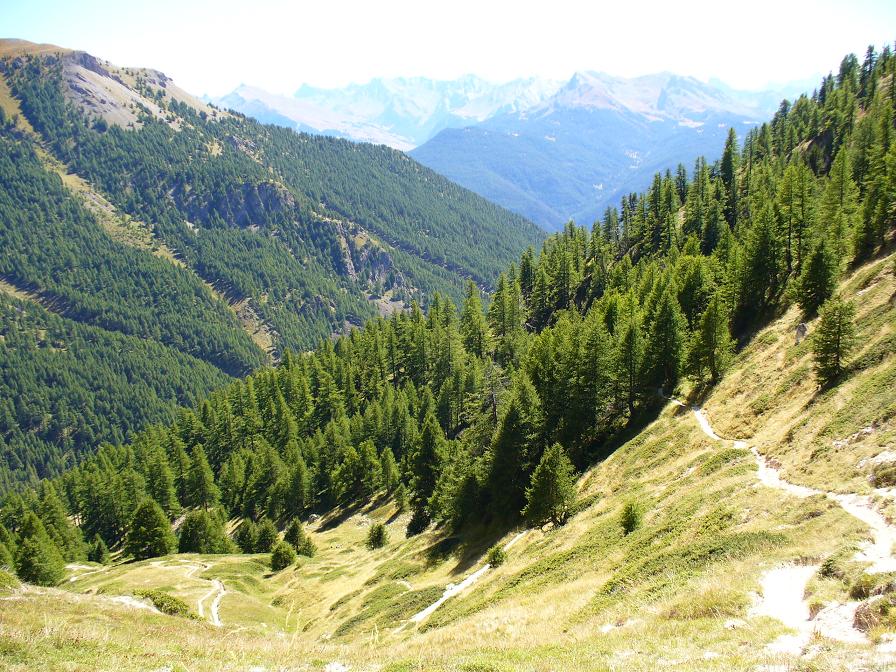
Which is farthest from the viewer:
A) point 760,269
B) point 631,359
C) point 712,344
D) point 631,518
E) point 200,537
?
point 200,537

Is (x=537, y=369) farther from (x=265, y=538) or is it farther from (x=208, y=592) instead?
(x=265, y=538)

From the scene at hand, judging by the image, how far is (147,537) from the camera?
79.1 m

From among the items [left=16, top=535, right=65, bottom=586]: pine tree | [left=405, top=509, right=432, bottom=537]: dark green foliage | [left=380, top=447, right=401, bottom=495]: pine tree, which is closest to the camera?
[left=16, top=535, right=65, bottom=586]: pine tree

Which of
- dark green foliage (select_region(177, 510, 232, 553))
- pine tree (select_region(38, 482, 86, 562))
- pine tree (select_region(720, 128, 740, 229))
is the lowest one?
pine tree (select_region(38, 482, 86, 562))

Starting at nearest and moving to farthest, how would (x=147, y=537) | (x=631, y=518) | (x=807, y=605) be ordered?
(x=807, y=605)
(x=631, y=518)
(x=147, y=537)

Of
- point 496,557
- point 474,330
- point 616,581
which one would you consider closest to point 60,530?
point 474,330

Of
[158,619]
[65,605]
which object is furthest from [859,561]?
[65,605]

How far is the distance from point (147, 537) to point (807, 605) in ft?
282

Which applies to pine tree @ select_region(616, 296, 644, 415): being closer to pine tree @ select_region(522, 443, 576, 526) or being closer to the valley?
the valley

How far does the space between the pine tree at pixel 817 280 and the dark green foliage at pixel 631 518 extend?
114 ft

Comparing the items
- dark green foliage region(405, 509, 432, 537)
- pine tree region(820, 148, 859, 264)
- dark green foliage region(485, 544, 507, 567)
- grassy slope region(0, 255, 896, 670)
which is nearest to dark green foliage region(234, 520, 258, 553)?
grassy slope region(0, 255, 896, 670)

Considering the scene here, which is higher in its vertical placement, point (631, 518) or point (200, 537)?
point (631, 518)

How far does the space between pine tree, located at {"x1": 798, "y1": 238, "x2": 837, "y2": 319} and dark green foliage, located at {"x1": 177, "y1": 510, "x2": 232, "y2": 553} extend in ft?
278

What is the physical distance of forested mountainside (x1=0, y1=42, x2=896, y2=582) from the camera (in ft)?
188
